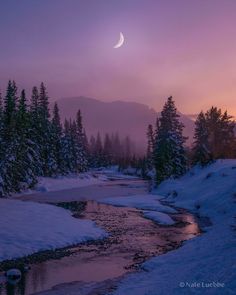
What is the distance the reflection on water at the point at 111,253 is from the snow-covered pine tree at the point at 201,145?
25999 mm

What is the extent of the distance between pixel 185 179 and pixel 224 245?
119ft

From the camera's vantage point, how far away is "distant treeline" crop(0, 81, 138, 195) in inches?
1931

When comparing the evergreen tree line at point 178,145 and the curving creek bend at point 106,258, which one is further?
the evergreen tree line at point 178,145

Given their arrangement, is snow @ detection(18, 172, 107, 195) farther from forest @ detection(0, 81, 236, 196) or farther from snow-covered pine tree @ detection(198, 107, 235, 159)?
snow-covered pine tree @ detection(198, 107, 235, 159)

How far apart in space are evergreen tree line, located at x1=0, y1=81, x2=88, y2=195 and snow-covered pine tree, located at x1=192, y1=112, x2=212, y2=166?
23.6 metres

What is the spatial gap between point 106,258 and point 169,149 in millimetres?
39434

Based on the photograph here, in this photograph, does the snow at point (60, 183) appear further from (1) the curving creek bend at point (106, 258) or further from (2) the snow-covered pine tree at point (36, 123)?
(1) the curving creek bend at point (106, 258)

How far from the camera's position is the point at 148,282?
48.2 ft

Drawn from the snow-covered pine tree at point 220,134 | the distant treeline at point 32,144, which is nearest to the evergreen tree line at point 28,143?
the distant treeline at point 32,144

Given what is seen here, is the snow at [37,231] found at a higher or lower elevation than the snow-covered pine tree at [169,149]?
lower

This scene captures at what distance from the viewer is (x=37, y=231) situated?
23547 millimetres

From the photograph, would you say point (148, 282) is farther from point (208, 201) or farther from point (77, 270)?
point (208, 201)

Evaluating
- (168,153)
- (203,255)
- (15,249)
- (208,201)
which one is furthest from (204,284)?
(168,153)

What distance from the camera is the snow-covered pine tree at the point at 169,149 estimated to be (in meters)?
57.8
